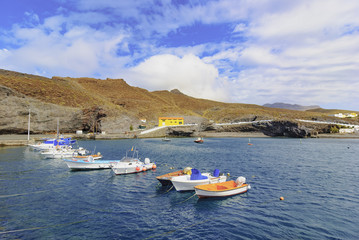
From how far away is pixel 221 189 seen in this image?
22734 millimetres

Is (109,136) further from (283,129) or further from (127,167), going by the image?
(283,129)

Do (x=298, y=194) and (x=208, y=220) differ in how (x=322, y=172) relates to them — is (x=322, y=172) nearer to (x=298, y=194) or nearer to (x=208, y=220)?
(x=298, y=194)

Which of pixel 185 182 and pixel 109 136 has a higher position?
pixel 109 136

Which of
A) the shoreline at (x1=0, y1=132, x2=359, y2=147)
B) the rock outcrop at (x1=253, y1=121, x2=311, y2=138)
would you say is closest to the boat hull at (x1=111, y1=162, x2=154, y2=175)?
the shoreline at (x1=0, y1=132, x2=359, y2=147)

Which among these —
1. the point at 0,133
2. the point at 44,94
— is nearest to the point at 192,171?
the point at 0,133

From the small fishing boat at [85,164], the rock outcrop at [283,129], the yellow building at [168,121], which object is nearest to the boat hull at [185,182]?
the small fishing boat at [85,164]

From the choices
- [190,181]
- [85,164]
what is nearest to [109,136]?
[85,164]

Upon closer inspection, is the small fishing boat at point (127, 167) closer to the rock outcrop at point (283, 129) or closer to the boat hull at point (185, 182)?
the boat hull at point (185, 182)

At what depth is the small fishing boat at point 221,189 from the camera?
70.1ft

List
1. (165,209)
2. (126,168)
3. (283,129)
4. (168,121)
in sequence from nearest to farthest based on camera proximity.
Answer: (165,209)
(126,168)
(283,129)
(168,121)

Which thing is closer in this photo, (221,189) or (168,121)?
(221,189)

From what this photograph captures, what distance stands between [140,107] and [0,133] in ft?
390

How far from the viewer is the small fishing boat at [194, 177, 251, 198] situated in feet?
70.1

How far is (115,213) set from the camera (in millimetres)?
17734
